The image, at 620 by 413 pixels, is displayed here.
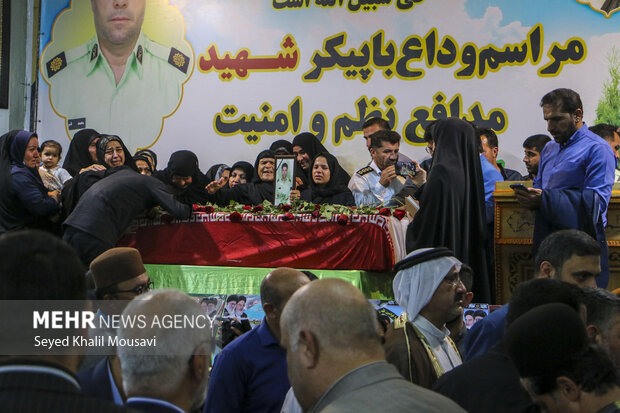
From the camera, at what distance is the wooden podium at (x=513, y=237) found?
527 cm

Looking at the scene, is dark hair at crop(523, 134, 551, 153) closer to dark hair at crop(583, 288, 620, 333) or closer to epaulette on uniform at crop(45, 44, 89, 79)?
dark hair at crop(583, 288, 620, 333)

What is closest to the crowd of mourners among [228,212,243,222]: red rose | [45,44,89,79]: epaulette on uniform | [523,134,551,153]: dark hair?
[523,134,551,153]: dark hair

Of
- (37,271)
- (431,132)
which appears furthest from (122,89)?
(37,271)

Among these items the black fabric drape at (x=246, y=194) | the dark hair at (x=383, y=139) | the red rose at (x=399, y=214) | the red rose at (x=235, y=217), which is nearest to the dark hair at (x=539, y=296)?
the red rose at (x=399, y=214)

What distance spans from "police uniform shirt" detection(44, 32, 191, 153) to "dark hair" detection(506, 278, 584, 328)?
27.0 ft

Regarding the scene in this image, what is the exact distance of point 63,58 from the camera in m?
10.6

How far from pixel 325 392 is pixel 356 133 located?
7.71m

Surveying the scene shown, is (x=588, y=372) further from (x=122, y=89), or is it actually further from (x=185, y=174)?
(x=122, y=89)

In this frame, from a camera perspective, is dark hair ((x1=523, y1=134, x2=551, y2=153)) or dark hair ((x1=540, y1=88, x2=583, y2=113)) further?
dark hair ((x1=523, y1=134, x2=551, y2=153))

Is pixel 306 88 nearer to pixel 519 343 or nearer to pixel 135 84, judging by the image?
pixel 135 84

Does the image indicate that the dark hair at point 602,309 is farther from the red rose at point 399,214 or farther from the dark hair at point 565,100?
the red rose at point 399,214

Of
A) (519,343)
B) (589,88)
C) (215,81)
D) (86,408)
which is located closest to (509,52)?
(589,88)

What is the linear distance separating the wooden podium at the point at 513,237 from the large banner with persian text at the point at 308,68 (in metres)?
3.35

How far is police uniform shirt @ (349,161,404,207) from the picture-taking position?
21.3ft
